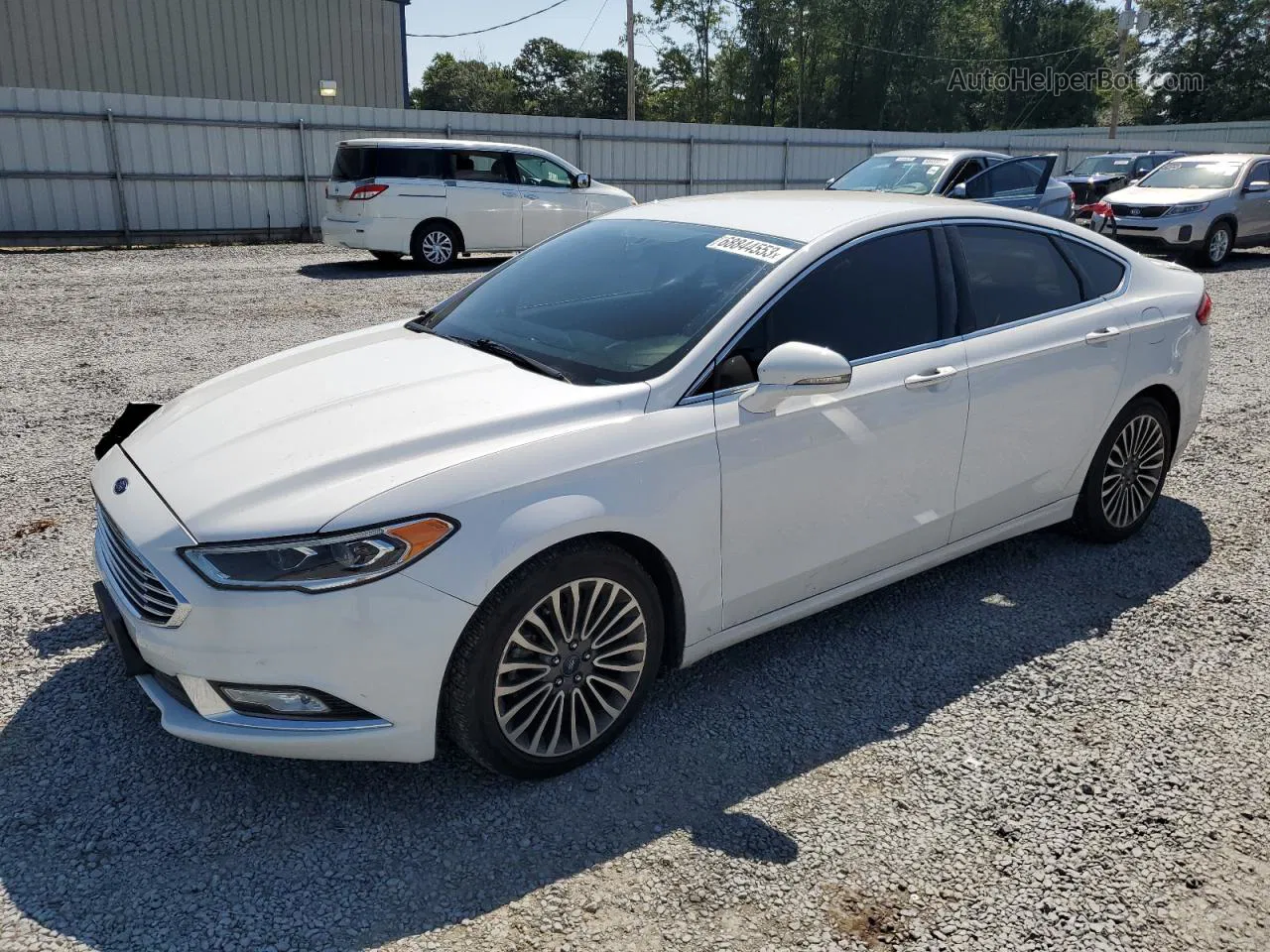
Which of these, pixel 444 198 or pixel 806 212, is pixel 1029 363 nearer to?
pixel 806 212

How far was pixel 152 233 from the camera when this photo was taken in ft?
53.8

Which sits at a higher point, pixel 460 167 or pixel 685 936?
pixel 460 167

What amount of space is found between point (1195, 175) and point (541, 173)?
10.7 m

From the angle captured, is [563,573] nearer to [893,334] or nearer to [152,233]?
Answer: [893,334]

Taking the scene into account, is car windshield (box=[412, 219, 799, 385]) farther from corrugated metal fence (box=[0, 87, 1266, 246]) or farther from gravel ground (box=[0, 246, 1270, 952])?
corrugated metal fence (box=[0, 87, 1266, 246])

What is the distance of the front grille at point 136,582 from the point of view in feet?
8.79

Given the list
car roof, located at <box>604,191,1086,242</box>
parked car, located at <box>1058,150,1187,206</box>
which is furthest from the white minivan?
car roof, located at <box>604,191,1086,242</box>

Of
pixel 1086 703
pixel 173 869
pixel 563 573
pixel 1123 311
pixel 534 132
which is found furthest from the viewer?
pixel 534 132

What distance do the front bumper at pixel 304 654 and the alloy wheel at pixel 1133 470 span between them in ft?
10.8

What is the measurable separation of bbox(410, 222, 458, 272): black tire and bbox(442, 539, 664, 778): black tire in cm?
1179

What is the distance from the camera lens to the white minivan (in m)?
13.7

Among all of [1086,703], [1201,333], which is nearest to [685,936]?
[1086,703]

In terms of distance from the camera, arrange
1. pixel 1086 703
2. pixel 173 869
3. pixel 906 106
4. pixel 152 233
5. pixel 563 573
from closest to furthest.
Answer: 1. pixel 173 869
2. pixel 563 573
3. pixel 1086 703
4. pixel 152 233
5. pixel 906 106

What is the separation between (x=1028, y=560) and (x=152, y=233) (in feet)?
51.5
